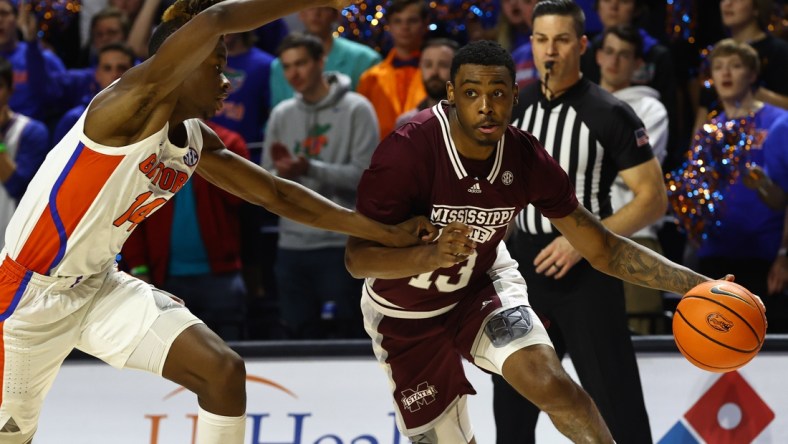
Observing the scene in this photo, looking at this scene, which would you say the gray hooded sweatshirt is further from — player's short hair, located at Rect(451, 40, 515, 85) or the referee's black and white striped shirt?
player's short hair, located at Rect(451, 40, 515, 85)

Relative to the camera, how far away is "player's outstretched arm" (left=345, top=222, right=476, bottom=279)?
3.86m

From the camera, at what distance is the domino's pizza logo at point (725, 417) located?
5.52 metres

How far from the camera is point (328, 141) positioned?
6.80m

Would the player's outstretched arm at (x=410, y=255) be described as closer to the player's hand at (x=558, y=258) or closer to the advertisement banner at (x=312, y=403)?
the player's hand at (x=558, y=258)

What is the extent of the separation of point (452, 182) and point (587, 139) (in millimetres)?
1042

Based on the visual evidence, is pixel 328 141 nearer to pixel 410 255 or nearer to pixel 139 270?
pixel 139 270

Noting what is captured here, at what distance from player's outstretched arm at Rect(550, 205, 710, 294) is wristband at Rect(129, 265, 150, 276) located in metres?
2.92

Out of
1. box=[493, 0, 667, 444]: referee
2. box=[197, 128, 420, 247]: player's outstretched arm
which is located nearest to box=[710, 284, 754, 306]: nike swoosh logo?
box=[493, 0, 667, 444]: referee

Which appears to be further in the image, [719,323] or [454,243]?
[719,323]

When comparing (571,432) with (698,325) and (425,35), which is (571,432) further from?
(425,35)

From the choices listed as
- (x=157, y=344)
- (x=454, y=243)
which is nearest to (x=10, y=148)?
(x=157, y=344)

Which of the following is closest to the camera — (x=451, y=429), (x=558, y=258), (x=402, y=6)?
(x=451, y=429)

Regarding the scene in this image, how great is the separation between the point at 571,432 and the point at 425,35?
409 centimetres

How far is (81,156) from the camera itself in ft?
12.9
